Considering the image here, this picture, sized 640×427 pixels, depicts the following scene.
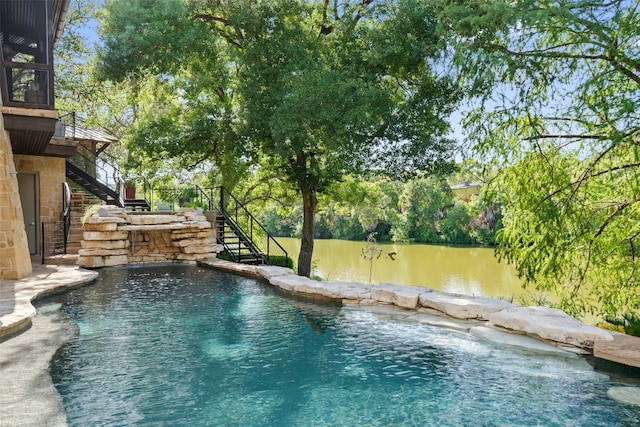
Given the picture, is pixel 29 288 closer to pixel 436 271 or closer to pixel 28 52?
pixel 28 52

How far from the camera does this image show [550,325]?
4.80 meters

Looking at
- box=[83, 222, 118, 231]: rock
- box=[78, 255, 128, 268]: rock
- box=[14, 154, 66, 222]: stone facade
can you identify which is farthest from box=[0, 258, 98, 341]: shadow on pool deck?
box=[14, 154, 66, 222]: stone facade

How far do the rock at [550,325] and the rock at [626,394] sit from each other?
0.80 m

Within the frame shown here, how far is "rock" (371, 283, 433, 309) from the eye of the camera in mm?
6250

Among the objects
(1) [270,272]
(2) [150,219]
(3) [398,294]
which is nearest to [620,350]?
(3) [398,294]

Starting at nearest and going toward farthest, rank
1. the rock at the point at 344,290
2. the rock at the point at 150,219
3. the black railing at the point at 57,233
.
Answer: the rock at the point at 344,290 → the rock at the point at 150,219 → the black railing at the point at 57,233

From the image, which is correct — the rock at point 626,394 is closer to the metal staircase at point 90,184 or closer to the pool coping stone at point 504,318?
the pool coping stone at point 504,318

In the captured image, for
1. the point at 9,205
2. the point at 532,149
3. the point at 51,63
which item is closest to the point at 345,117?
the point at 532,149

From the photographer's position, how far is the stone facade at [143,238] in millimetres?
10070

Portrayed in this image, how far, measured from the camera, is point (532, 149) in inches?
275

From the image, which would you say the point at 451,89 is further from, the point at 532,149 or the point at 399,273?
the point at 399,273

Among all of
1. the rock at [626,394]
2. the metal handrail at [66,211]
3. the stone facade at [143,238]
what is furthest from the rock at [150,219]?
the rock at [626,394]

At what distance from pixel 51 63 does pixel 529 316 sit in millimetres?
9500

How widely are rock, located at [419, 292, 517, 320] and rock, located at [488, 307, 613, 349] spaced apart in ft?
0.48
